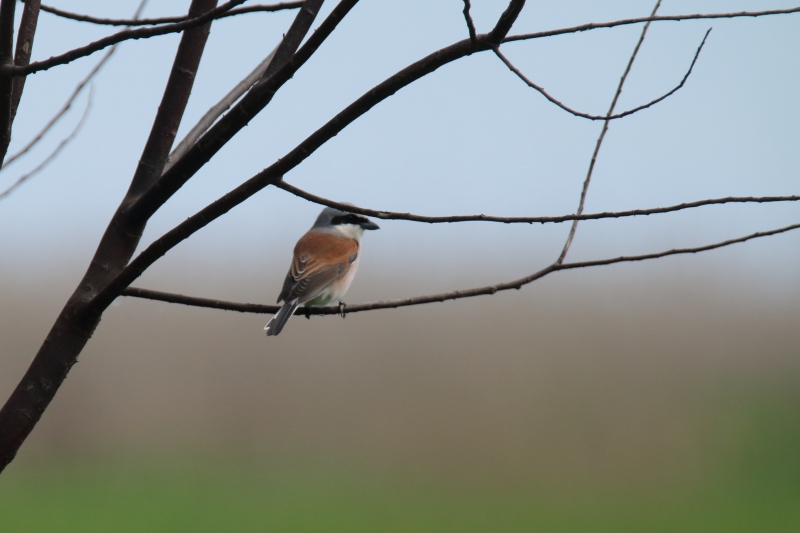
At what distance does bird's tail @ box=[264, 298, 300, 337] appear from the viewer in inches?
140

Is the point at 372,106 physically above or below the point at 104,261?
above

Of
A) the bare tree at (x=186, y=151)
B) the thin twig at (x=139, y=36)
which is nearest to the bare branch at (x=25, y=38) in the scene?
the bare tree at (x=186, y=151)

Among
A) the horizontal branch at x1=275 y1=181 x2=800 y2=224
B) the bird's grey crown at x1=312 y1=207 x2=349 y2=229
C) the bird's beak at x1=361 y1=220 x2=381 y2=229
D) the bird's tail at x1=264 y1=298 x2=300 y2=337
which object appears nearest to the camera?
the horizontal branch at x1=275 y1=181 x2=800 y2=224

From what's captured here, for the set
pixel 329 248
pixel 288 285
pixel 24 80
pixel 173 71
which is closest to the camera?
pixel 24 80

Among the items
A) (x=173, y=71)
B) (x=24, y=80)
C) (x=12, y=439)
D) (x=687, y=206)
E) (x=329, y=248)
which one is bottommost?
(x=12, y=439)

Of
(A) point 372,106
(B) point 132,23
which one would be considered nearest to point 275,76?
(A) point 372,106

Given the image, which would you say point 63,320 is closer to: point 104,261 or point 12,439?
point 104,261

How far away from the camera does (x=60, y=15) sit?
199 centimetres

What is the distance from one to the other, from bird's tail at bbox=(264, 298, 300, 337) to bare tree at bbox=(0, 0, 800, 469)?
1.50 metres

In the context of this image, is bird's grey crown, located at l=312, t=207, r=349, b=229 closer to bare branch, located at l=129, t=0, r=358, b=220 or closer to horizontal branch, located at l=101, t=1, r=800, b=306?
bare branch, located at l=129, t=0, r=358, b=220

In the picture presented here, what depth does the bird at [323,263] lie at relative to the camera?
3.93 metres

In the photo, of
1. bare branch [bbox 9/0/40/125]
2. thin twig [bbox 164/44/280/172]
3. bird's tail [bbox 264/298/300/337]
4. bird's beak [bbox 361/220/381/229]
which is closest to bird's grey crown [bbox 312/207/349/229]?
bird's beak [bbox 361/220/381/229]

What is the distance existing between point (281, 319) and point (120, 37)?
7.83ft

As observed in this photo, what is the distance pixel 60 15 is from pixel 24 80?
0.26m
